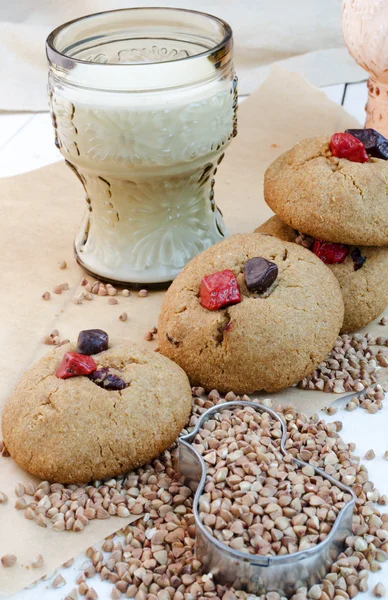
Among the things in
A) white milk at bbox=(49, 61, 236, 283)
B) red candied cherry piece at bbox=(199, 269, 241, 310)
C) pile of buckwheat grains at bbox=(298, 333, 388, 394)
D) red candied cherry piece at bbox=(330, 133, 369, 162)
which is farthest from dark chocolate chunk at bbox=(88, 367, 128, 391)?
red candied cherry piece at bbox=(330, 133, 369, 162)

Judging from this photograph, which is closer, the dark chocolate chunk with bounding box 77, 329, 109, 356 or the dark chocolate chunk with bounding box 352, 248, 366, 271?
the dark chocolate chunk with bounding box 77, 329, 109, 356

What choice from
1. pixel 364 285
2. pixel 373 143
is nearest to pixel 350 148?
pixel 373 143

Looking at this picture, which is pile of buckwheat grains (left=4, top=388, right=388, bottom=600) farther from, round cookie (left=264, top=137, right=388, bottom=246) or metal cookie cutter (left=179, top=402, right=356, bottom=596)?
round cookie (left=264, top=137, right=388, bottom=246)

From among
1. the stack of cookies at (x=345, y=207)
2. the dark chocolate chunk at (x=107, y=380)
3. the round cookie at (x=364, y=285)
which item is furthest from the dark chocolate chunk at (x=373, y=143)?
the dark chocolate chunk at (x=107, y=380)

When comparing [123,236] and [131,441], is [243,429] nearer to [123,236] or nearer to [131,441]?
[131,441]

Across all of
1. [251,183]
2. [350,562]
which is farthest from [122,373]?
[251,183]

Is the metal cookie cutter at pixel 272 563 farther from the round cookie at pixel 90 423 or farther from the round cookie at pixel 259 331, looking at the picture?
the round cookie at pixel 259 331
